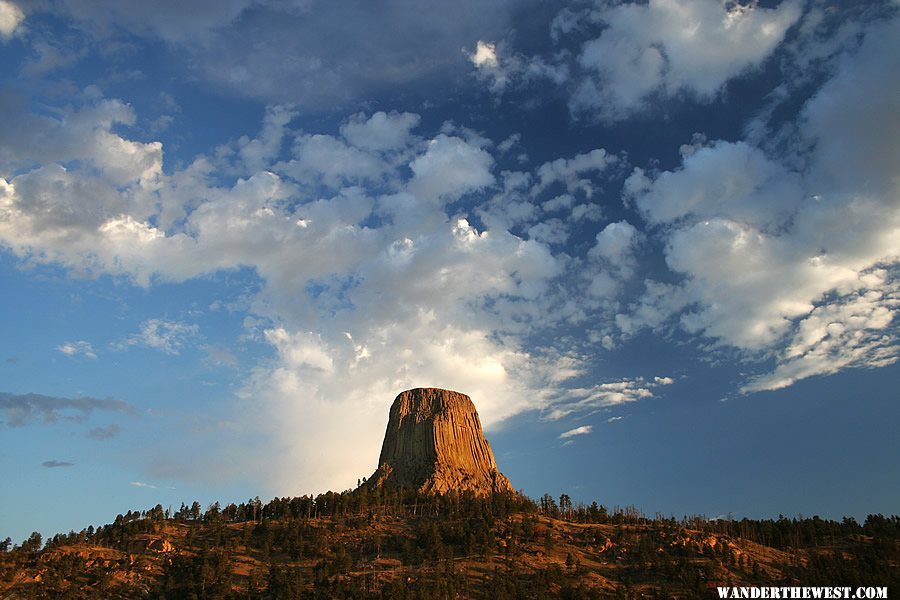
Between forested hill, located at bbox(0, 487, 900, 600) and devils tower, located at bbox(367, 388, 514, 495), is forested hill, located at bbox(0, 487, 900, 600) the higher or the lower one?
the lower one

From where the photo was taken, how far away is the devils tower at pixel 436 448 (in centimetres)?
17725

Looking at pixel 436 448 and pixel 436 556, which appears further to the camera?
pixel 436 448

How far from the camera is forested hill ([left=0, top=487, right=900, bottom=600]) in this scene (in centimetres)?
10838

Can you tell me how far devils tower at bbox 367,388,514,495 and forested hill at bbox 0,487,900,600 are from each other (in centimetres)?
2125

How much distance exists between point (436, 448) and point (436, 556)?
61.4m

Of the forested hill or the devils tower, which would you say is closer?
the forested hill

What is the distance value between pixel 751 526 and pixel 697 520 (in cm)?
A: 1225

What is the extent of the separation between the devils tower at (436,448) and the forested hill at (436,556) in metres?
21.3

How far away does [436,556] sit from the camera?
397 feet

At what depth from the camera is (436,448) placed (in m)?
182

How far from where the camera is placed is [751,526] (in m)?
155

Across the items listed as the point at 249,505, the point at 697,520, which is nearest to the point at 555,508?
the point at 697,520

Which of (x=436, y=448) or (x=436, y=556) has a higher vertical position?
(x=436, y=448)

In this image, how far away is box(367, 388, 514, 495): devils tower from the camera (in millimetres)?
177250
